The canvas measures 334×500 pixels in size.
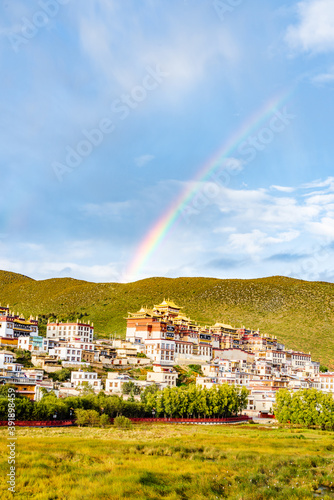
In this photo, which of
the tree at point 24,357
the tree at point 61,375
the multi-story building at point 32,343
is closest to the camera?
the tree at point 61,375

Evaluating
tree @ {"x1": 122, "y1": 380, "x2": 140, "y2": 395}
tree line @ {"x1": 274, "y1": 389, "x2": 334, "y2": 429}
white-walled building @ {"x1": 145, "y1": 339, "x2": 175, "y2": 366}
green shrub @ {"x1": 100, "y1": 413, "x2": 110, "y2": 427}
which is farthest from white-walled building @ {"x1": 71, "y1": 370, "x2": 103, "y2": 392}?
tree line @ {"x1": 274, "y1": 389, "x2": 334, "y2": 429}

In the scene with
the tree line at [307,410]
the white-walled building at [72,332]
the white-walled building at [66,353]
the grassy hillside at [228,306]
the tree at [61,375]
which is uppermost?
the grassy hillside at [228,306]

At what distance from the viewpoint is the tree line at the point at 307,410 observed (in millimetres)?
74312

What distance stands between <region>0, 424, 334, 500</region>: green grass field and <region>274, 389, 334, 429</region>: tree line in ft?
61.9

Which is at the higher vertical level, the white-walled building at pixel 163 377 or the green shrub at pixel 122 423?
the white-walled building at pixel 163 377

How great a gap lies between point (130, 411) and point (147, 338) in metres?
44.7

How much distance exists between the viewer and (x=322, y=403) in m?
75.8

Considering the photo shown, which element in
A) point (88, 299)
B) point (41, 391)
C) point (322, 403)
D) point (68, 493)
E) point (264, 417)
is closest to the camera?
point (68, 493)

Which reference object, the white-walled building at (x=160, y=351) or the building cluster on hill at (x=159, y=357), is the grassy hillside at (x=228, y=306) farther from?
→ the white-walled building at (x=160, y=351)

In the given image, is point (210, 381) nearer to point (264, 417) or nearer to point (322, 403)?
point (264, 417)

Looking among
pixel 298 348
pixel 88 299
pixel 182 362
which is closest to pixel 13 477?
pixel 182 362

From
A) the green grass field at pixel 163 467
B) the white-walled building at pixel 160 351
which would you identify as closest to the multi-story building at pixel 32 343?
the white-walled building at pixel 160 351

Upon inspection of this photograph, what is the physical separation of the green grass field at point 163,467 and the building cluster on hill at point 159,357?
24537mm

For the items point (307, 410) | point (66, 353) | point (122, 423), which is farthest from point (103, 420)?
point (66, 353)
